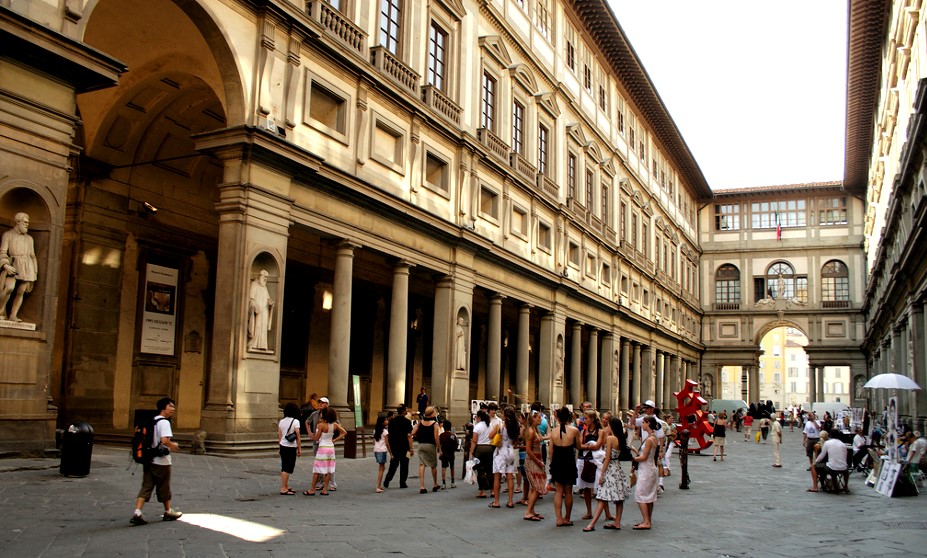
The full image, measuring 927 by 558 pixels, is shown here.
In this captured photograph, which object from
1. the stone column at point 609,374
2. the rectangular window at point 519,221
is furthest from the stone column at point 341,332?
the stone column at point 609,374

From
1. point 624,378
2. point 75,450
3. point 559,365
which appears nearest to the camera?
point 75,450

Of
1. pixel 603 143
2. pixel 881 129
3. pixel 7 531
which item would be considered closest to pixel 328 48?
pixel 7 531

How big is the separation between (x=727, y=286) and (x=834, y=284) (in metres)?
7.96

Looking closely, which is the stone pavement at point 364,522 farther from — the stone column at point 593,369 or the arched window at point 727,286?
the arched window at point 727,286

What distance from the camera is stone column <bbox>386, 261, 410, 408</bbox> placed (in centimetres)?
2169

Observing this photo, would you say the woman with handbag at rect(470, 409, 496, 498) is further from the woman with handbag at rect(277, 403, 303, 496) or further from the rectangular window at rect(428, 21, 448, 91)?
the rectangular window at rect(428, 21, 448, 91)

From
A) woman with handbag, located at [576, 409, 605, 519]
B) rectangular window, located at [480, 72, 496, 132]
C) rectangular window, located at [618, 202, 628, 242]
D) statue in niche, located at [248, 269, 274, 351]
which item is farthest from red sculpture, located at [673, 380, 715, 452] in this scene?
rectangular window, located at [618, 202, 628, 242]

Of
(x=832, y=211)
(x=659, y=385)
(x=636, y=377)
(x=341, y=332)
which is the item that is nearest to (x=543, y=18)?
(x=341, y=332)

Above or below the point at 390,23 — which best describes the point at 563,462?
below

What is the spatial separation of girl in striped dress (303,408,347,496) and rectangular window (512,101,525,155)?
65.0ft

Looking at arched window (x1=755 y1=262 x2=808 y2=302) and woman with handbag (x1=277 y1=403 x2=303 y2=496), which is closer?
woman with handbag (x1=277 y1=403 x2=303 y2=496)

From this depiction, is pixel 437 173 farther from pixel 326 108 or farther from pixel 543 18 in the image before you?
pixel 543 18

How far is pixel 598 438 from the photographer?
1248 centimetres

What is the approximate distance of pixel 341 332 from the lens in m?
19.5
